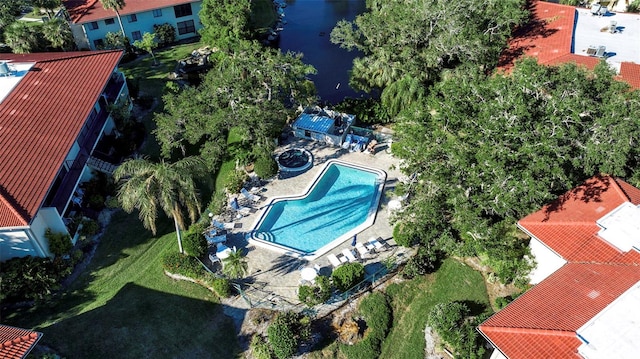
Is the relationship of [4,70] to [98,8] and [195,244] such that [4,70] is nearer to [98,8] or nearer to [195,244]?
[98,8]

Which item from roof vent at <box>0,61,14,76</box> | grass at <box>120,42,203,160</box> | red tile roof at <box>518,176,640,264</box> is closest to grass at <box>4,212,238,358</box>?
grass at <box>120,42,203,160</box>

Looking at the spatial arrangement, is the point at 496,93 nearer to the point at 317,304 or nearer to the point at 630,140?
the point at 630,140

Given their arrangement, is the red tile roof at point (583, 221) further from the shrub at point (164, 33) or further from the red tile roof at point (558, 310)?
the shrub at point (164, 33)

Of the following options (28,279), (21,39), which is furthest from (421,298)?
(21,39)

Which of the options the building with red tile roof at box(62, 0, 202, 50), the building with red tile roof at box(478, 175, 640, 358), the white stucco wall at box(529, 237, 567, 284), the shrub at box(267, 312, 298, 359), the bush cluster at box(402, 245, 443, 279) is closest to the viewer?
the building with red tile roof at box(478, 175, 640, 358)

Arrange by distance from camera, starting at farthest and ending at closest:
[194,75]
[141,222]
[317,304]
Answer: [194,75], [141,222], [317,304]

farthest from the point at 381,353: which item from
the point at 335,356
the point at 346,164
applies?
the point at 346,164

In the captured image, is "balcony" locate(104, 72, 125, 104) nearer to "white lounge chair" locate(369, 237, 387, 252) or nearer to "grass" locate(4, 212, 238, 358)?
"grass" locate(4, 212, 238, 358)

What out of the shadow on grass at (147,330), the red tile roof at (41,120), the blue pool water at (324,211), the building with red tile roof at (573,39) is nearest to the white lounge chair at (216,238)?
the blue pool water at (324,211)
